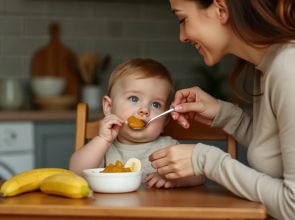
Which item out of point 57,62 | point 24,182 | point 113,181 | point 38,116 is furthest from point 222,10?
point 57,62

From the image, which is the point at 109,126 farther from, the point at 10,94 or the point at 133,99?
the point at 10,94

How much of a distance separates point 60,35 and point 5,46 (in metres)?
0.33

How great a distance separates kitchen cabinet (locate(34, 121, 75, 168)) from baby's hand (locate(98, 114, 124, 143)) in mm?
1652

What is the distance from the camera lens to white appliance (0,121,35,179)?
3385 mm

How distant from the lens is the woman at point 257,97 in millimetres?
1493

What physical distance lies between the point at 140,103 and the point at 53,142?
160 centimetres

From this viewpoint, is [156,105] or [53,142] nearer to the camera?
[156,105]

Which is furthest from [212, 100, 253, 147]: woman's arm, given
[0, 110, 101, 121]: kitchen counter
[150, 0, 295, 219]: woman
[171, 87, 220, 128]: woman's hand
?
[0, 110, 101, 121]: kitchen counter

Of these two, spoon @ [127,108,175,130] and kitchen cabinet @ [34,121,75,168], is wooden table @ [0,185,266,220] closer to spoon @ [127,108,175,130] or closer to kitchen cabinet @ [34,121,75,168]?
spoon @ [127,108,175,130]

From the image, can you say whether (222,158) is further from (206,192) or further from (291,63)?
(291,63)

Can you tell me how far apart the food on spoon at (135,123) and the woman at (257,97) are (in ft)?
0.36

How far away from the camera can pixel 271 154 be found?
1605 millimetres

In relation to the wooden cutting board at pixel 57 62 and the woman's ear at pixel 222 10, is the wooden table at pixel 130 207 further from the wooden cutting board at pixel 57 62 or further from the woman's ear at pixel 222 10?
the wooden cutting board at pixel 57 62

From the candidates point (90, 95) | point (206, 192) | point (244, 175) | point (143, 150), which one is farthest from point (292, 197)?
point (90, 95)
